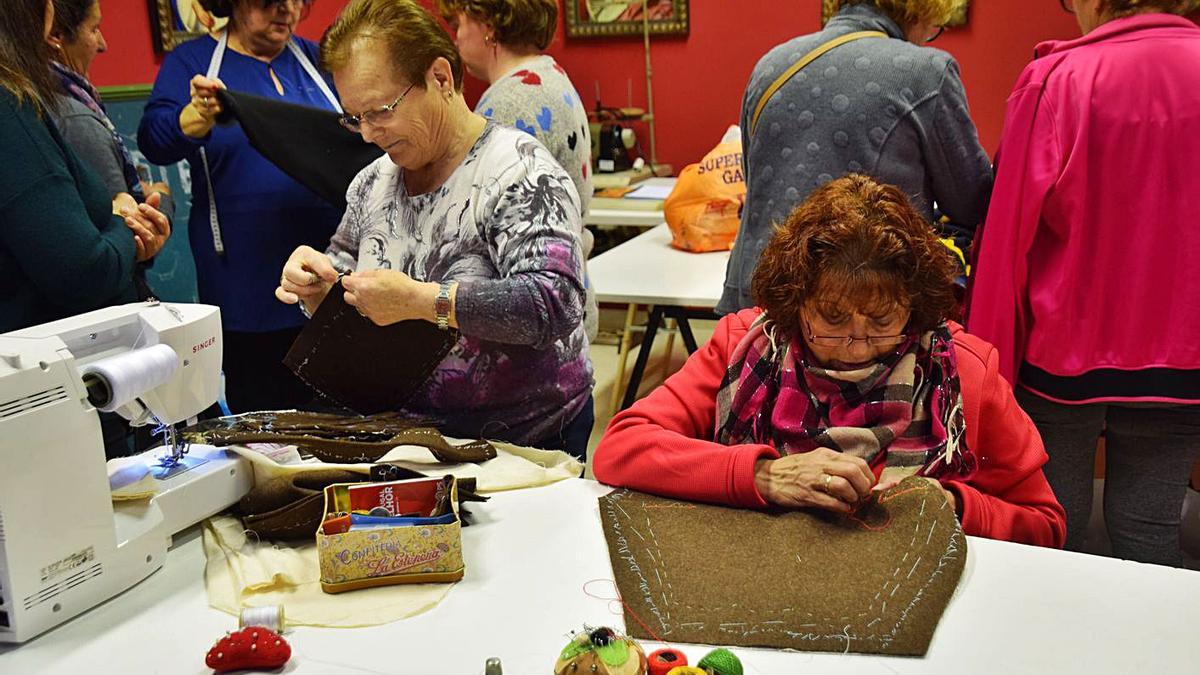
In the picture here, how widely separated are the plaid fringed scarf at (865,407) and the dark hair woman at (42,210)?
1.15 metres

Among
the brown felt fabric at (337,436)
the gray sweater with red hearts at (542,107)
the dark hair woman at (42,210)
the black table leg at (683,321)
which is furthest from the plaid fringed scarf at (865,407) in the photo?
the black table leg at (683,321)

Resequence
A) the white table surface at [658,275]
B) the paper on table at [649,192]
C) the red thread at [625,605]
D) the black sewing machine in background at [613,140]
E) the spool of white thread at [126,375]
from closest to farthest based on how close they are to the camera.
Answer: the red thread at [625,605] < the spool of white thread at [126,375] < the white table surface at [658,275] < the paper on table at [649,192] < the black sewing machine in background at [613,140]

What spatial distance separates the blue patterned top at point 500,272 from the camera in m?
1.69

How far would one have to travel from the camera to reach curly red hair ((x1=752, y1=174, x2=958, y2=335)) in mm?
1474

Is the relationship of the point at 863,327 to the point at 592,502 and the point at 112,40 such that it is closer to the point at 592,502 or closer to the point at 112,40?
the point at 592,502

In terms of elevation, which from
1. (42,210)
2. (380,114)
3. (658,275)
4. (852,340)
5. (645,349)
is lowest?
(645,349)

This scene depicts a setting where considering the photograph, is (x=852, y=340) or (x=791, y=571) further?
(x=852, y=340)

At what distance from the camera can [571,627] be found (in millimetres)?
1211

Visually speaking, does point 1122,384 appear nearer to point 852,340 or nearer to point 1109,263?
point 1109,263

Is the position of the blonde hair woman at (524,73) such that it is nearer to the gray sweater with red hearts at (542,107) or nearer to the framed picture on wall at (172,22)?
the gray sweater with red hearts at (542,107)

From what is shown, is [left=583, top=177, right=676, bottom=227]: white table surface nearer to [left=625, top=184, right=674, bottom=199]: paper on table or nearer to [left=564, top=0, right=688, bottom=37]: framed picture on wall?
[left=625, top=184, right=674, bottom=199]: paper on table

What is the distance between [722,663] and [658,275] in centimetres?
232

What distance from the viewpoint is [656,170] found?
504cm

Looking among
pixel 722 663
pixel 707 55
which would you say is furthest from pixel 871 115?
pixel 707 55
